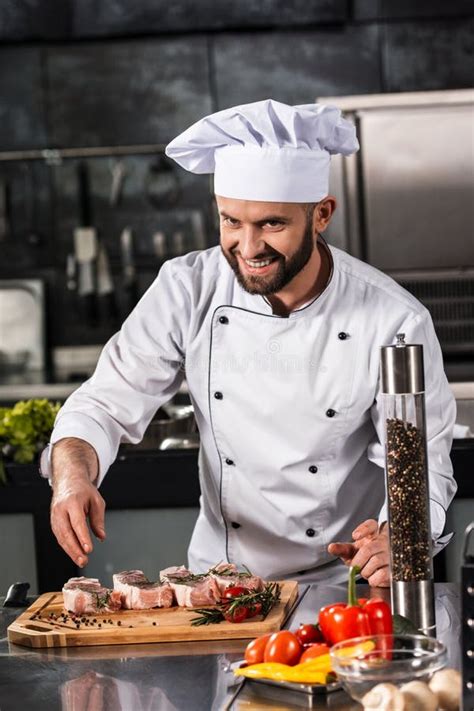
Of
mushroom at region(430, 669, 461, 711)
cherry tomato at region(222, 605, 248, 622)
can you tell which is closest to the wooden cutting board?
cherry tomato at region(222, 605, 248, 622)

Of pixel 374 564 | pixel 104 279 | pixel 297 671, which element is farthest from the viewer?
pixel 104 279

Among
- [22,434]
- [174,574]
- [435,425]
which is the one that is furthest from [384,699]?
[22,434]

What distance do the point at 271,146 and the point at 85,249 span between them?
344cm

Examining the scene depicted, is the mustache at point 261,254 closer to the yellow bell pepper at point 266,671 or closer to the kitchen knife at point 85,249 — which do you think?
the yellow bell pepper at point 266,671

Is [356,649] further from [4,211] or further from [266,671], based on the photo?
[4,211]

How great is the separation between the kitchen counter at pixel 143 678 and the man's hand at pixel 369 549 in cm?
12

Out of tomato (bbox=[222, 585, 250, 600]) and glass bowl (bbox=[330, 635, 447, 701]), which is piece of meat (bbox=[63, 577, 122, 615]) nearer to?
tomato (bbox=[222, 585, 250, 600])

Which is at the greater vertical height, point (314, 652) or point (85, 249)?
point (85, 249)

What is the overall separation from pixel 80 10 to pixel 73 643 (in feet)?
13.5

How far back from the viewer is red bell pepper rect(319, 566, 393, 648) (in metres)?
1.64

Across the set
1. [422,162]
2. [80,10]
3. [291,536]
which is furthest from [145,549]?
[80,10]

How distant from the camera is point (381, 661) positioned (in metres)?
1.47

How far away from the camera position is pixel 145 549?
330 centimetres

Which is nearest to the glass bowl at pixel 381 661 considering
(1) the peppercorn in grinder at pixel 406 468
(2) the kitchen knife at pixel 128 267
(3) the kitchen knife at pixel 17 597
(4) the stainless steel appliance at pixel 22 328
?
(1) the peppercorn in grinder at pixel 406 468
